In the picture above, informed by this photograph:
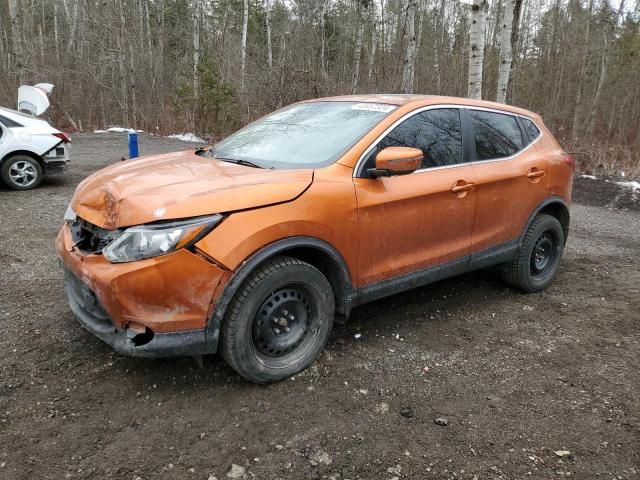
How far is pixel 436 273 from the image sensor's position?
386 cm

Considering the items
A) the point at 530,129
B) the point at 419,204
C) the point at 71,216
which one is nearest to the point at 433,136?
the point at 419,204

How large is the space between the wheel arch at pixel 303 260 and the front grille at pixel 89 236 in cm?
70

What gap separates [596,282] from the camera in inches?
202

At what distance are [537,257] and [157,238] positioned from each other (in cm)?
363

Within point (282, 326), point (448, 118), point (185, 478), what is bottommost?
point (185, 478)

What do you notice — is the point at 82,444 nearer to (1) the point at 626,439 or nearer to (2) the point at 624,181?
(1) the point at 626,439

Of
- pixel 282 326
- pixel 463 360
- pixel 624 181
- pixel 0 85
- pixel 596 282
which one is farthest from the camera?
pixel 0 85

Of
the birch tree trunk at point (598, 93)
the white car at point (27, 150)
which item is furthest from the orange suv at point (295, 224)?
the birch tree trunk at point (598, 93)

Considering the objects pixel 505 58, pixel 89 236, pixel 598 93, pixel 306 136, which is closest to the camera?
pixel 89 236

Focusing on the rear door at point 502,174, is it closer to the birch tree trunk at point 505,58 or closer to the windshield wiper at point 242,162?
the windshield wiper at point 242,162

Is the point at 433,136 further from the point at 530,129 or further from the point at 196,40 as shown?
the point at 196,40

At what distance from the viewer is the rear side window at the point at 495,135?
4.16 metres

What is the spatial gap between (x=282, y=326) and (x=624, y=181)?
919cm

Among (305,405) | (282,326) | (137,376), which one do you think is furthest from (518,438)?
(137,376)
